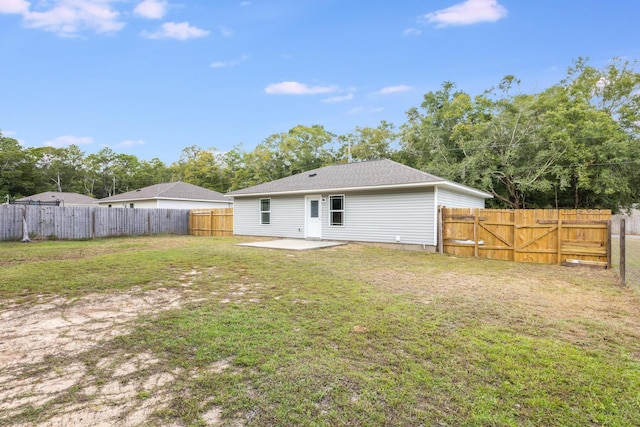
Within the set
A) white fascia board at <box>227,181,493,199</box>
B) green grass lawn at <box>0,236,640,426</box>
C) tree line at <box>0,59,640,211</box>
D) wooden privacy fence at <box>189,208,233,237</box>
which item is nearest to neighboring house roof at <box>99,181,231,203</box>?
wooden privacy fence at <box>189,208,233,237</box>

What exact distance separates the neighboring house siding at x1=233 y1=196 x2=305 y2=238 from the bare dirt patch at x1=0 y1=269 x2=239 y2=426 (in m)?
10.2

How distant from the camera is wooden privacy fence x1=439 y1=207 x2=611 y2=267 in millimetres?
8219

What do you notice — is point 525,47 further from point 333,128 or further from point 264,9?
point 333,128

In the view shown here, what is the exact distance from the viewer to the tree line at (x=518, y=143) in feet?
55.8

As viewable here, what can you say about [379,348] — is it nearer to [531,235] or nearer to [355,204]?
[531,235]

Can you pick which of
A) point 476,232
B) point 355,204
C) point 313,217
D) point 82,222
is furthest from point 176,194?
point 476,232

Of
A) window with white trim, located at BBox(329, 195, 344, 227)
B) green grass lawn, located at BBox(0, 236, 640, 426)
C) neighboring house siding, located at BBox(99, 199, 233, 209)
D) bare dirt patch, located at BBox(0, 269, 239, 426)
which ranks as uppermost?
neighboring house siding, located at BBox(99, 199, 233, 209)

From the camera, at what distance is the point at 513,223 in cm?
925

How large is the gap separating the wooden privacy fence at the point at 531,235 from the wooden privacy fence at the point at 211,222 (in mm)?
11540

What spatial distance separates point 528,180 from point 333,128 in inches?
737

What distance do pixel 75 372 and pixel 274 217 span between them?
12685mm

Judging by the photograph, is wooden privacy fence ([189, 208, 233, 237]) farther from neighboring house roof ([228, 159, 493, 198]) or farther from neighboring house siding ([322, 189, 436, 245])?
neighboring house siding ([322, 189, 436, 245])

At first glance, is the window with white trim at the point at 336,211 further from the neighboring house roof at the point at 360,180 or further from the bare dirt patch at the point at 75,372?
the bare dirt patch at the point at 75,372

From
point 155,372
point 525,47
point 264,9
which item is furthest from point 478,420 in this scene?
point 525,47
